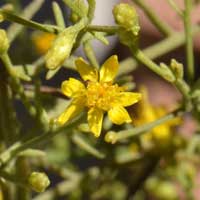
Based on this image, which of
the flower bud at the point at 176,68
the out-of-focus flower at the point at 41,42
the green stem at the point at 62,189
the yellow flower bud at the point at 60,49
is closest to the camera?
the yellow flower bud at the point at 60,49

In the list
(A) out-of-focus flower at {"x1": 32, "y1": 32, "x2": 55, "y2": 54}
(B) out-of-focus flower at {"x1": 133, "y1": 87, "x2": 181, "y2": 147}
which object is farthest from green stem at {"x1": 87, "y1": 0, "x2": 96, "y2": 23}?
(A) out-of-focus flower at {"x1": 32, "y1": 32, "x2": 55, "y2": 54}

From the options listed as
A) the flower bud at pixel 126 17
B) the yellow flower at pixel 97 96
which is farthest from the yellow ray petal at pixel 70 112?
the flower bud at pixel 126 17

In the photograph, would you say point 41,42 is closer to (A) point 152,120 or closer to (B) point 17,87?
(A) point 152,120

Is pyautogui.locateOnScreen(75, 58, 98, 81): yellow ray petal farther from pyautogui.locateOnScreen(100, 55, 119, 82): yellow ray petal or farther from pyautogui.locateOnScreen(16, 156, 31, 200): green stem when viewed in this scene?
pyautogui.locateOnScreen(16, 156, 31, 200): green stem

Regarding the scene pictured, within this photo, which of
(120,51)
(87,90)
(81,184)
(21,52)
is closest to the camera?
(87,90)

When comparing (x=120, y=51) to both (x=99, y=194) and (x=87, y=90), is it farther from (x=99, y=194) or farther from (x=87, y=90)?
(x=87, y=90)

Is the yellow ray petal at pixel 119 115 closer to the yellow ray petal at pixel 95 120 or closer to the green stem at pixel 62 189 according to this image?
the yellow ray petal at pixel 95 120

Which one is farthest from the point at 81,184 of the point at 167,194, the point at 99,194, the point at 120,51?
the point at 120,51
